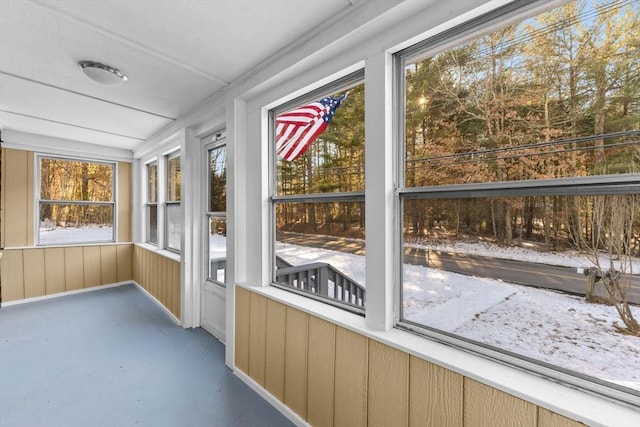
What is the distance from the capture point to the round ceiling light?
6.16 ft

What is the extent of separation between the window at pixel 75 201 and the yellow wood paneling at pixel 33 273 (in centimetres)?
21

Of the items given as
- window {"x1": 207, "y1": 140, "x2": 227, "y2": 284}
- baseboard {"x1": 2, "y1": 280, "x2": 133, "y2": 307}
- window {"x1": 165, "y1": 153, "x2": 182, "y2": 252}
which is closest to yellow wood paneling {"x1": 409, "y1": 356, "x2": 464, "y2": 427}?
window {"x1": 207, "y1": 140, "x2": 227, "y2": 284}

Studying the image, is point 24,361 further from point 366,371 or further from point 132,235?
point 366,371

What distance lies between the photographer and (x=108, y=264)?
441 centimetres

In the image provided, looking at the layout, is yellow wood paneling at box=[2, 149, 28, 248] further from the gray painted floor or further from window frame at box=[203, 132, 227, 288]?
window frame at box=[203, 132, 227, 288]

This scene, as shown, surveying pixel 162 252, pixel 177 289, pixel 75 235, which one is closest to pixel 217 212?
pixel 177 289

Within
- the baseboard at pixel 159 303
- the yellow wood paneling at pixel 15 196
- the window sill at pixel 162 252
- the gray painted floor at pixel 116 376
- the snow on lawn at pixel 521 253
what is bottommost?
the gray painted floor at pixel 116 376

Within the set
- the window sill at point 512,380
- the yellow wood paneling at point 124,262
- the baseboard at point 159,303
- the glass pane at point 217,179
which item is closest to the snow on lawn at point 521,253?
the window sill at point 512,380

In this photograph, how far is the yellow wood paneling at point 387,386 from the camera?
1215 millimetres

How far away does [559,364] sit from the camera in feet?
3.17

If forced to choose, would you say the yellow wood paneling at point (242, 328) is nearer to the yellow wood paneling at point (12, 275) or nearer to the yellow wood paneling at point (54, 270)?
the yellow wood paneling at point (54, 270)

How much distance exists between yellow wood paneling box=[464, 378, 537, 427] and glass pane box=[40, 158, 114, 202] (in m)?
5.36

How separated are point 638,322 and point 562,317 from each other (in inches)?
7.2

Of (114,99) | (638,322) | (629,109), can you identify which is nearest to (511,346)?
(638,322)
